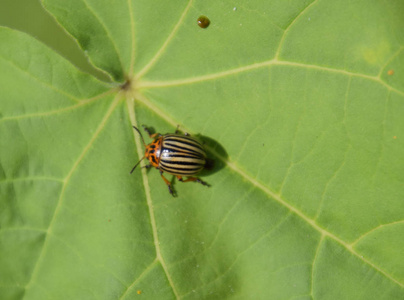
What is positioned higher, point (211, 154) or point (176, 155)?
point (211, 154)

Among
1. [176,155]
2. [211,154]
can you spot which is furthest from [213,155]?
[176,155]

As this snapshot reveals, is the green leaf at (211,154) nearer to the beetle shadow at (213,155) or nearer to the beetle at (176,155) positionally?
the beetle shadow at (213,155)

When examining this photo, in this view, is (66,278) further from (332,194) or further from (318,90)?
(318,90)

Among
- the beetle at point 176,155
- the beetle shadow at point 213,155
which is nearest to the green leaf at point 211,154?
the beetle shadow at point 213,155

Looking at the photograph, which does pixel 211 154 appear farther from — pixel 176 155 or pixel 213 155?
→ pixel 176 155

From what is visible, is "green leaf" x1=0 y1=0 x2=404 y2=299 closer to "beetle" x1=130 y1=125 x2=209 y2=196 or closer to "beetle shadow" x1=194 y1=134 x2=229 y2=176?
"beetle shadow" x1=194 y1=134 x2=229 y2=176
